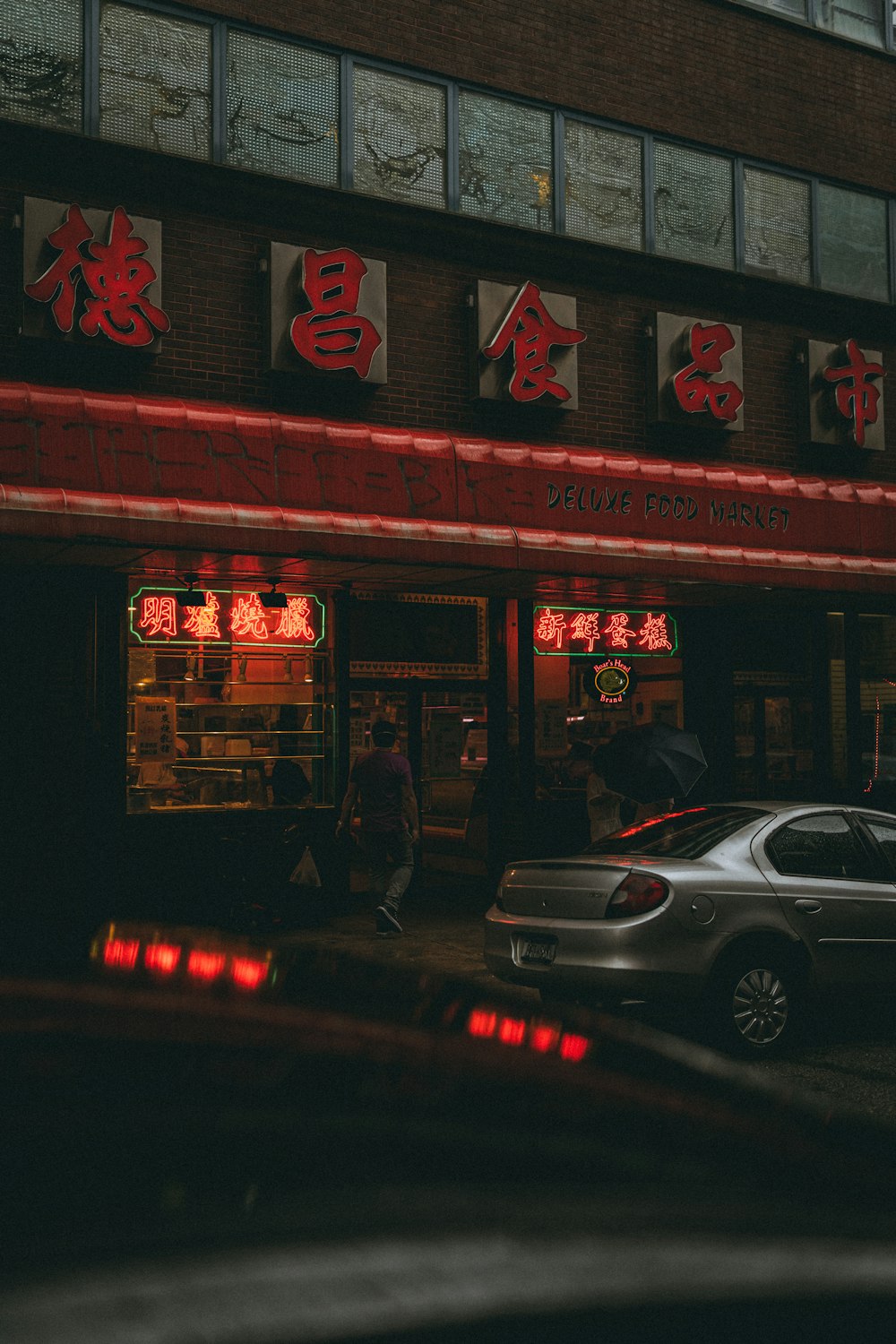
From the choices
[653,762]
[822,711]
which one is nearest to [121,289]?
[653,762]

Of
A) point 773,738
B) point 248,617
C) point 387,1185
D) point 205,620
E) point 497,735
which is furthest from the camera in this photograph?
point 773,738

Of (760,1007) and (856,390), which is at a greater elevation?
(856,390)

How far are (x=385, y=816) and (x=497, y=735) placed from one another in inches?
110

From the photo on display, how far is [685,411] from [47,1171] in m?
12.3

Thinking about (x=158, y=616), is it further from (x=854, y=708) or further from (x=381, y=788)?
(x=854, y=708)

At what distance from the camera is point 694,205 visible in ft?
44.4

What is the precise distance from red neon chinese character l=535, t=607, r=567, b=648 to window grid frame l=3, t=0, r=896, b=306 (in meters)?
4.05

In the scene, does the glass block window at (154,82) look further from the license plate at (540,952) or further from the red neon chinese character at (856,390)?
the red neon chinese character at (856,390)

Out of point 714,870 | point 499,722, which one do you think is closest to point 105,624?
point 499,722

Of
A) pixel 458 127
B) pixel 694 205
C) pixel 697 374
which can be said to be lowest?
pixel 697 374

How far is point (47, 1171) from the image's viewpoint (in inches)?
65.2

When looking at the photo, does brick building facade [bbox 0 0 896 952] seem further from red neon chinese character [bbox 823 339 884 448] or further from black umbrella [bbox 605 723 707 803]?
black umbrella [bbox 605 723 707 803]

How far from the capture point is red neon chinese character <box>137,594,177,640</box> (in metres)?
10.8

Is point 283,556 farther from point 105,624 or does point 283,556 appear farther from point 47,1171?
point 47,1171
